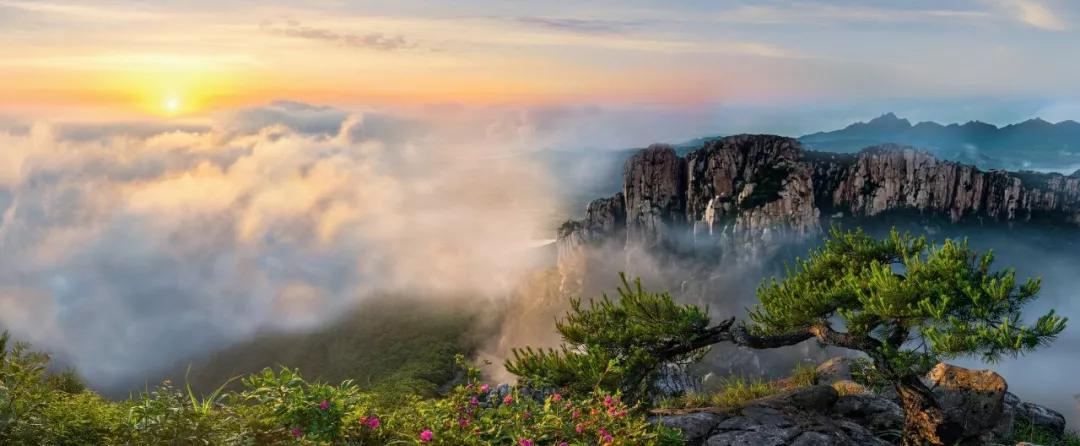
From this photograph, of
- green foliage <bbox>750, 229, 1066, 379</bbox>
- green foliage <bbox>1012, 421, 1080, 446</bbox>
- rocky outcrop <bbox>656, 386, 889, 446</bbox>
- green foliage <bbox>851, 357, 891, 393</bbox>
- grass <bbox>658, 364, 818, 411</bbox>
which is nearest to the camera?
green foliage <bbox>750, 229, 1066, 379</bbox>

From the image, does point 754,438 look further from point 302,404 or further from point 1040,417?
point 1040,417

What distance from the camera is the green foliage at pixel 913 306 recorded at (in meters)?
14.6

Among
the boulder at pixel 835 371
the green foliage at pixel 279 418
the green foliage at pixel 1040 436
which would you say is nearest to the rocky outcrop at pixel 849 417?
the green foliage at pixel 1040 436

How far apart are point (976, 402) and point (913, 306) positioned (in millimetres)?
5589

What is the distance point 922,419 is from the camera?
16.7 meters

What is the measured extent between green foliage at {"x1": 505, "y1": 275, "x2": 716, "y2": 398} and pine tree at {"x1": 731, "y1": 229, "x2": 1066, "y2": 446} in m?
1.50

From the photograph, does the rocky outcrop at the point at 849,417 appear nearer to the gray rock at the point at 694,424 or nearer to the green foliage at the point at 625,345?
the gray rock at the point at 694,424

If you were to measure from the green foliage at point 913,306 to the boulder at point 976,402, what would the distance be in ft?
6.89

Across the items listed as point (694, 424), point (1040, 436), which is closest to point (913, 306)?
point (694, 424)

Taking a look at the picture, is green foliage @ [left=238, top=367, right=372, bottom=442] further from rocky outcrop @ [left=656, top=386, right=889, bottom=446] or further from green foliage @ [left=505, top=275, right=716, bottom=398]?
green foliage @ [left=505, top=275, right=716, bottom=398]

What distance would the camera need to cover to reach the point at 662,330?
1747cm

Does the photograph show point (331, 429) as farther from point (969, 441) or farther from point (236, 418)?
point (969, 441)

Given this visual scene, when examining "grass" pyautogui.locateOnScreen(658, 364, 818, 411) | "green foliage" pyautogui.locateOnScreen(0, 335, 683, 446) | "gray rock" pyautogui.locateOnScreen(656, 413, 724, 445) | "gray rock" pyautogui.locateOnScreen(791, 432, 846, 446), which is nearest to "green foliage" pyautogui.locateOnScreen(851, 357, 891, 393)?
"grass" pyautogui.locateOnScreen(658, 364, 818, 411)

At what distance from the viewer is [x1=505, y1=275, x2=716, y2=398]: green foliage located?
16.7 meters
